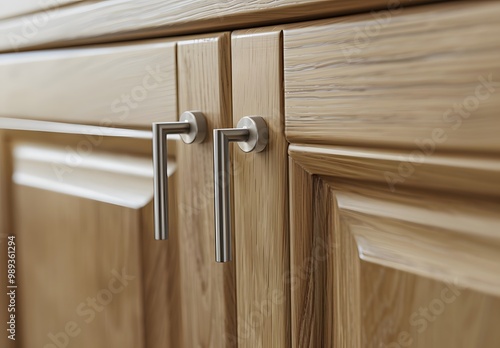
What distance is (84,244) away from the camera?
59cm

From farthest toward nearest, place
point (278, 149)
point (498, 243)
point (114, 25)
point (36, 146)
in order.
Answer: point (36, 146) < point (114, 25) < point (278, 149) < point (498, 243)

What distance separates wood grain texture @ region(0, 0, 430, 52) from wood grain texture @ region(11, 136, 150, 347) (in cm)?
11

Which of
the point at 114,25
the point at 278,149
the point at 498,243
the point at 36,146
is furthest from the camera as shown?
the point at 36,146

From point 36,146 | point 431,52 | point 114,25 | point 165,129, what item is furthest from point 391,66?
point 36,146

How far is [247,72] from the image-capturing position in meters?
0.42

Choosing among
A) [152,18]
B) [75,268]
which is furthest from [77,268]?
[152,18]

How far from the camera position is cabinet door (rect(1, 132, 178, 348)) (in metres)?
0.52

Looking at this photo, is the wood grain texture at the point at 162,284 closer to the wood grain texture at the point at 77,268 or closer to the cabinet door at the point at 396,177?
the wood grain texture at the point at 77,268

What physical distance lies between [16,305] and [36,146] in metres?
0.17

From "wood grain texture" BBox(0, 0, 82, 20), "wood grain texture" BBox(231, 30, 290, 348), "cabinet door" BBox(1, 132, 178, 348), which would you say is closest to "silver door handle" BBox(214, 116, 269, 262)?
"wood grain texture" BBox(231, 30, 290, 348)

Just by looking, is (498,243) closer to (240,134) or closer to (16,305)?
(240,134)

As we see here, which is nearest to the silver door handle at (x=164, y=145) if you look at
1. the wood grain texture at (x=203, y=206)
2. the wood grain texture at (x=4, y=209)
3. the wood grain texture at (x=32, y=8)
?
the wood grain texture at (x=203, y=206)

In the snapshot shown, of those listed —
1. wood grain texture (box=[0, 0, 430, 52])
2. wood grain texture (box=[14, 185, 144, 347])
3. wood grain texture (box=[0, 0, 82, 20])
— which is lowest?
wood grain texture (box=[14, 185, 144, 347])

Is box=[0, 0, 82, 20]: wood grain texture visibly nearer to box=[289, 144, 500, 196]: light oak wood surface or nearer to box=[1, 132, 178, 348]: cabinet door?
box=[1, 132, 178, 348]: cabinet door
